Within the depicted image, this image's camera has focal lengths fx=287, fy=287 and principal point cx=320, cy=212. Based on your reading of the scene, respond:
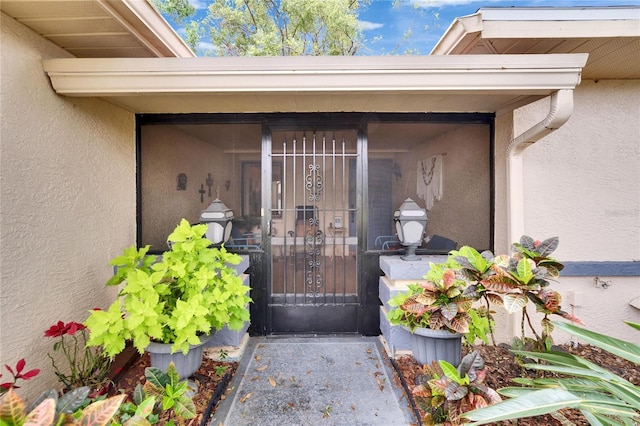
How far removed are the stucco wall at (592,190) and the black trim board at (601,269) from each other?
0.17ft

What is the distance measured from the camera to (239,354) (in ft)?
8.39

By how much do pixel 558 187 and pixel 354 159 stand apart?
1.91 metres

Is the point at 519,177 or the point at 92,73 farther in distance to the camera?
the point at 519,177

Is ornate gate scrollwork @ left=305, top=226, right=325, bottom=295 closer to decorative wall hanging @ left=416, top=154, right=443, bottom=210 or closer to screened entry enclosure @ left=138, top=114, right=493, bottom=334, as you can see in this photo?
screened entry enclosure @ left=138, top=114, right=493, bottom=334

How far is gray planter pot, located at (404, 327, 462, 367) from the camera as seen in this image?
2.01 meters

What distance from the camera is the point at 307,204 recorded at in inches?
116

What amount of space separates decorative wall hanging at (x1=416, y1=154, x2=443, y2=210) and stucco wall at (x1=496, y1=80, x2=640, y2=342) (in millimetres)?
942

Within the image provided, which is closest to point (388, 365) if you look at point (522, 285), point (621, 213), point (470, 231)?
point (522, 285)

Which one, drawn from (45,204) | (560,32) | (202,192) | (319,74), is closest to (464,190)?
(560,32)

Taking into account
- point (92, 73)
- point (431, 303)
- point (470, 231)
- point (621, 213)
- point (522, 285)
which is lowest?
point (431, 303)

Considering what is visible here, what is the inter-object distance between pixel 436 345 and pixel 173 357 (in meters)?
1.85

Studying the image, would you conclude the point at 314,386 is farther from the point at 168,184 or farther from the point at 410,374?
the point at 168,184

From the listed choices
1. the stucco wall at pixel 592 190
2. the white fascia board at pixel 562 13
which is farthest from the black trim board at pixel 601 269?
the white fascia board at pixel 562 13

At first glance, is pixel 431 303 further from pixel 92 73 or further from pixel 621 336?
pixel 92 73
